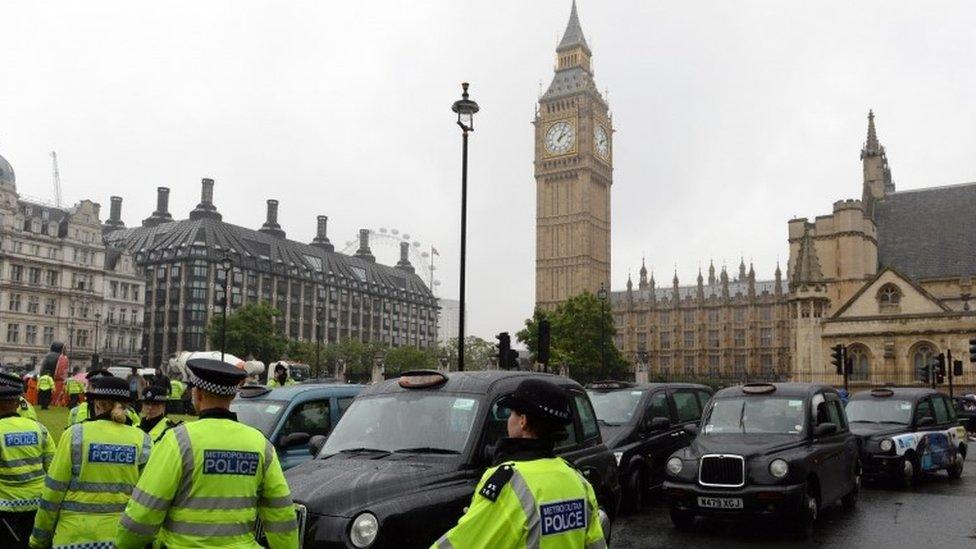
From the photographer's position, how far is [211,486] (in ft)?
12.4

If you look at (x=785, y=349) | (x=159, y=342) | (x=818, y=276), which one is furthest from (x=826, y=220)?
(x=159, y=342)

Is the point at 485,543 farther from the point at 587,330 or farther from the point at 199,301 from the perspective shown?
A: the point at 199,301

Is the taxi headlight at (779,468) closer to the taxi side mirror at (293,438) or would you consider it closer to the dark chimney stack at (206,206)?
the taxi side mirror at (293,438)

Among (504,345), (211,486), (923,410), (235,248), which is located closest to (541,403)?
(211,486)

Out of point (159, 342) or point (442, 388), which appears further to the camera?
point (159, 342)

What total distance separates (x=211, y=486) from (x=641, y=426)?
9155 mm

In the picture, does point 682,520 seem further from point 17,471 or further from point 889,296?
point 889,296

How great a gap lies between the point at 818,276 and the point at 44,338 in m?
68.9

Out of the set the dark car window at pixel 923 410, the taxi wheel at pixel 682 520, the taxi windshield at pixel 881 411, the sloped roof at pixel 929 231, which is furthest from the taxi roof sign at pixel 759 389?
the sloped roof at pixel 929 231

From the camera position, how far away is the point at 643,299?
113 metres

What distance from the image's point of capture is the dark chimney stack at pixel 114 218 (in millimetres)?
110750

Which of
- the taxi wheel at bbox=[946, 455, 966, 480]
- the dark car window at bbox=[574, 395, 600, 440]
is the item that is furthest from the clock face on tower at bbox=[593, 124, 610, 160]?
the dark car window at bbox=[574, 395, 600, 440]

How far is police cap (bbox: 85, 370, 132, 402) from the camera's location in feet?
17.5

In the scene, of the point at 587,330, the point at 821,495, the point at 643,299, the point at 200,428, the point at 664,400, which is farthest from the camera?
the point at 643,299
